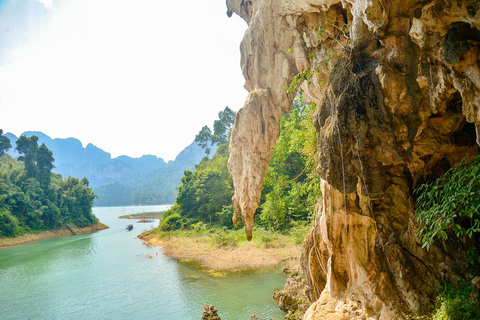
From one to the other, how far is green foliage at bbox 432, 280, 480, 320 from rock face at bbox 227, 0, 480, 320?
28 centimetres

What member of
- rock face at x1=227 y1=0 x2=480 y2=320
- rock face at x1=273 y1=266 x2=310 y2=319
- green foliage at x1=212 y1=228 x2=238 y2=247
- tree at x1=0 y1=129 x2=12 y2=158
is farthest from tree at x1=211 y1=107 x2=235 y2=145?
rock face at x1=227 y1=0 x2=480 y2=320

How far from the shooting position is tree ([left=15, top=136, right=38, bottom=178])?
3719 cm

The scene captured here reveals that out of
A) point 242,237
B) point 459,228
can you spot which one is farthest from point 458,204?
point 242,237

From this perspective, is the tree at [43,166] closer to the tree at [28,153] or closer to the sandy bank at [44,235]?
the tree at [28,153]

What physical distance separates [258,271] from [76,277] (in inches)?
476

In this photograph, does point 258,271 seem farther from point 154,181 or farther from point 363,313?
point 154,181

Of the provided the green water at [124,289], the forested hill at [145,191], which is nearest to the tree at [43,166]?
the green water at [124,289]

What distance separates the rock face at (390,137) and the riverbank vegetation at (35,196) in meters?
35.6

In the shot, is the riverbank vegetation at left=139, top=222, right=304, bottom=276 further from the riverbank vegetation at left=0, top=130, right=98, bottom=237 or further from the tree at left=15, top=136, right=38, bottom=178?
the tree at left=15, top=136, right=38, bottom=178

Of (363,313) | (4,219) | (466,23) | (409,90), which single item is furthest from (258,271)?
(4,219)

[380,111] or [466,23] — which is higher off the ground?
[466,23]

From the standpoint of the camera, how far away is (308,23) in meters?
8.32

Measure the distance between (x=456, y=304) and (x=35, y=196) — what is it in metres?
43.0

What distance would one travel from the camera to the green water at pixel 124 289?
39.6 feet
